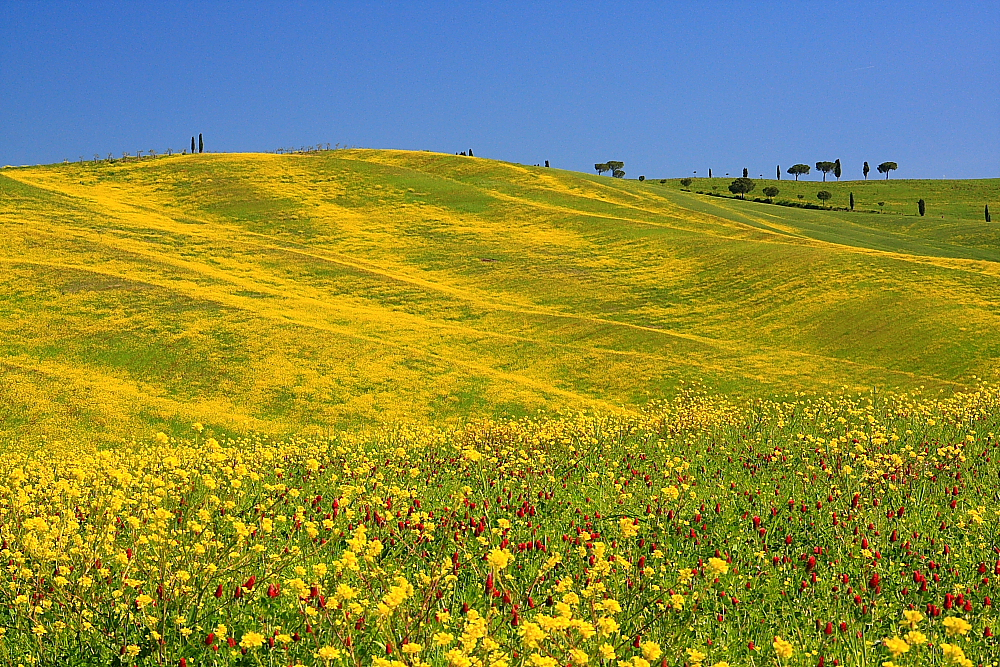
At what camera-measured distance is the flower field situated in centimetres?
745

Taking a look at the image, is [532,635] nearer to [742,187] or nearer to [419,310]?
[419,310]

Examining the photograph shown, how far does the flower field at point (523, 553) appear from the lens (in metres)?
7.45

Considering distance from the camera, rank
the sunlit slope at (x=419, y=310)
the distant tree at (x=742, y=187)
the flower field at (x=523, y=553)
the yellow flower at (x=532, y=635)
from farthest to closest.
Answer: the distant tree at (x=742, y=187)
the sunlit slope at (x=419, y=310)
the flower field at (x=523, y=553)
the yellow flower at (x=532, y=635)

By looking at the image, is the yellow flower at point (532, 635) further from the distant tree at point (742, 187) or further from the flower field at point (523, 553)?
the distant tree at point (742, 187)

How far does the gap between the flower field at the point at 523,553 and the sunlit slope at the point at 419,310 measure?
531 cm

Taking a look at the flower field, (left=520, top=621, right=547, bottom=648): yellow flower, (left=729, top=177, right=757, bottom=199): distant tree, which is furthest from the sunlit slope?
(left=729, top=177, right=757, bottom=199): distant tree

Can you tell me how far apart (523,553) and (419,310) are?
25.9m

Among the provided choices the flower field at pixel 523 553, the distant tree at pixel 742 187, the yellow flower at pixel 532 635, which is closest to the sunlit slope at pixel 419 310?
the flower field at pixel 523 553

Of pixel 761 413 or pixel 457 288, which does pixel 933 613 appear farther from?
pixel 457 288

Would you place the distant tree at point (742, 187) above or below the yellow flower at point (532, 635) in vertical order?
above

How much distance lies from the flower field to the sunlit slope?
5.31 metres

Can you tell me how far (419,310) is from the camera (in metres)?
35.8

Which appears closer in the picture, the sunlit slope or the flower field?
the flower field

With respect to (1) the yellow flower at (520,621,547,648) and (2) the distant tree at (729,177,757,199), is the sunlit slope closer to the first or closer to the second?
(1) the yellow flower at (520,621,547,648)
